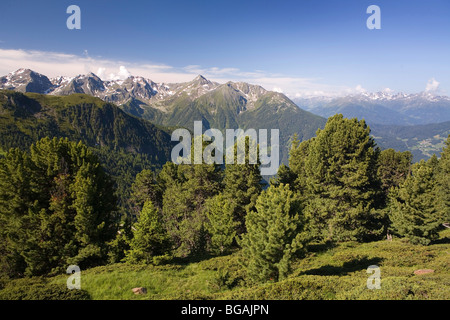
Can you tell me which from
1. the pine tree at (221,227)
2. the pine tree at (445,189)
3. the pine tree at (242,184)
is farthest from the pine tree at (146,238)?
the pine tree at (445,189)

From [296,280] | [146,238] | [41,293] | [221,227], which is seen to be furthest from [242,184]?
[41,293]

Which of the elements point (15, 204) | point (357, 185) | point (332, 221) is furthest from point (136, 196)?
point (357, 185)

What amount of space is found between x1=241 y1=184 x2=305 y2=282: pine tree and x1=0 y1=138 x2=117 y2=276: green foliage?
62.6 feet

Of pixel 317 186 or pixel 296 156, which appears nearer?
pixel 317 186

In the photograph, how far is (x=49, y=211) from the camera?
28.5m

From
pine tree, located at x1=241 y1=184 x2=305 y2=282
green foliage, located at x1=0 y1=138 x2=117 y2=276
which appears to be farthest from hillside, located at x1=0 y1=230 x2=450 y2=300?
green foliage, located at x1=0 y1=138 x2=117 y2=276

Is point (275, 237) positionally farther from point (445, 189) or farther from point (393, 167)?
point (445, 189)

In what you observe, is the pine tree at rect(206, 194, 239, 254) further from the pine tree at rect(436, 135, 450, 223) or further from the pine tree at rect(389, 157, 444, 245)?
the pine tree at rect(436, 135, 450, 223)

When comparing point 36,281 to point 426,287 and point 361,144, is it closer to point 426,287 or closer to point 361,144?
point 426,287

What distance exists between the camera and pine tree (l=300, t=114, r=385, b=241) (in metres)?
31.9
